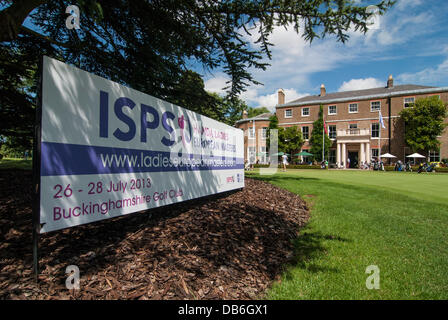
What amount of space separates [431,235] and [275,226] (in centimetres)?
306

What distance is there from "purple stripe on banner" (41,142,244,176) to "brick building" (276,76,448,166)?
38585mm

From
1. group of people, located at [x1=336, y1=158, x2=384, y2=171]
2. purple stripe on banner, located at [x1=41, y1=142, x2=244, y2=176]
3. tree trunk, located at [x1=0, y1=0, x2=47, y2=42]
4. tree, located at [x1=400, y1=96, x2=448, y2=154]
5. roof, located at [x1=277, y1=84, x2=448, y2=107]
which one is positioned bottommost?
group of people, located at [x1=336, y1=158, x2=384, y2=171]

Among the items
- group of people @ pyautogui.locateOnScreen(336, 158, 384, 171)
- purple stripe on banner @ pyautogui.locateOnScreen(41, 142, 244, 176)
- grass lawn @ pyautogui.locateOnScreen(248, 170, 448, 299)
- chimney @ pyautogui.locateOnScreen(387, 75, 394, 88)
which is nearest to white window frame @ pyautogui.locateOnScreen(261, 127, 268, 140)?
group of people @ pyautogui.locateOnScreen(336, 158, 384, 171)

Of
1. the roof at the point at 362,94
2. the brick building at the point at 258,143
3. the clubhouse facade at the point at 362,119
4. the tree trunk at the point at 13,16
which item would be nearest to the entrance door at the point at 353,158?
the clubhouse facade at the point at 362,119

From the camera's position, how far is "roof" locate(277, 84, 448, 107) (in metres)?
34.7

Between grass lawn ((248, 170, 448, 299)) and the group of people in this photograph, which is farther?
the group of people

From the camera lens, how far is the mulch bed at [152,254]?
2363 mm

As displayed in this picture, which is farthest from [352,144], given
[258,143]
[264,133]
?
[258,143]

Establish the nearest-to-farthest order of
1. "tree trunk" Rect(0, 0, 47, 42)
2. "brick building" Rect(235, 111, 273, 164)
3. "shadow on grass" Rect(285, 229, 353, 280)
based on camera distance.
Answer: "shadow on grass" Rect(285, 229, 353, 280)
"tree trunk" Rect(0, 0, 47, 42)
"brick building" Rect(235, 111, 273, 164)

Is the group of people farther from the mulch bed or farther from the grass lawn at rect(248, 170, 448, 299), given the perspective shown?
the mulch bed

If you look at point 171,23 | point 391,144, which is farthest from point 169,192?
point 391,144

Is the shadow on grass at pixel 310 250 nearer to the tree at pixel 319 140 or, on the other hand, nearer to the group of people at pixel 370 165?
the group of people at pixel 370 165

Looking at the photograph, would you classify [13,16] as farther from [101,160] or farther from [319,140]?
[319,140]

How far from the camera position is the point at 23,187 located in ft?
17.5
